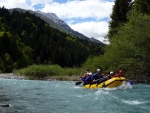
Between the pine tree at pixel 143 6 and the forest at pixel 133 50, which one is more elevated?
the pine tree at pixel 143 6

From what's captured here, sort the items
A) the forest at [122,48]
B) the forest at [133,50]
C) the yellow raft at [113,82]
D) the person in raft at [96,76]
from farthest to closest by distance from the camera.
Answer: the forest at [122,48] → the forest at [133,50] → the person in raft at [96,76] → the yellow raft at [113,82]

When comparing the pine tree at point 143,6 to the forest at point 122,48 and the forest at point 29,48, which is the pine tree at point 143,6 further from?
the forest at point 29,48

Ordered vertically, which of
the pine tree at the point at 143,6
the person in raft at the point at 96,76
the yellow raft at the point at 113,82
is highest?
the pine tree at the point at 143,6

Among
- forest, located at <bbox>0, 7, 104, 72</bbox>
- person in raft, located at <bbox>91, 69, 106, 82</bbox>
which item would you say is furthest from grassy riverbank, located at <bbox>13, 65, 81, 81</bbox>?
forest, located at <bbox>0, 7, 104, 72</bbox>

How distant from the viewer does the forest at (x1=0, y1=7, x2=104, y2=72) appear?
3794 inches

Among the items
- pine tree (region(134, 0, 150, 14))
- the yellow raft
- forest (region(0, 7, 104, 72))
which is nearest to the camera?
the yellow raft

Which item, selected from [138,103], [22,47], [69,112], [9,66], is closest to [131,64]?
[138,103]

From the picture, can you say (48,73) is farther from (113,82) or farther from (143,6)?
(113,82)

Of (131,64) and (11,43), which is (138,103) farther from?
(11,43)

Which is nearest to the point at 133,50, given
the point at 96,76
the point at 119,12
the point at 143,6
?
the point at 96,76

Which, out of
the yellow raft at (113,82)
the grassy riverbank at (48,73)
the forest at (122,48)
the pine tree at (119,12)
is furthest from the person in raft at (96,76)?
the grassy riverbank at (48,73)

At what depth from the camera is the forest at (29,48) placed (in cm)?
9638

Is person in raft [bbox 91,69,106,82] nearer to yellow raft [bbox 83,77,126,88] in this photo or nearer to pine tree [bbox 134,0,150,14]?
yellow raft [bbox 83,77,126,88]

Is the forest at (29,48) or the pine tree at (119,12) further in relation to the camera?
the forest at (29,48)
